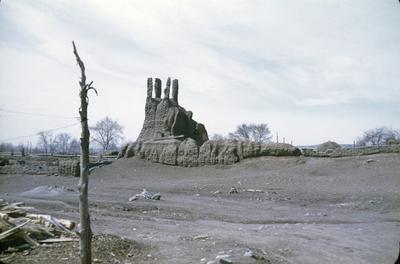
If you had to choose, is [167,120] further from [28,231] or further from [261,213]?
[28,231]

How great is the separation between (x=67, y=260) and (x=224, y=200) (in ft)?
32.6

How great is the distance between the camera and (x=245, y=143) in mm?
27688

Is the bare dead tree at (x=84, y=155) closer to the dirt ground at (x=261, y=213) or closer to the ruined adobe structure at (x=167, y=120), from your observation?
the dirt ground at (x=261, y=213)

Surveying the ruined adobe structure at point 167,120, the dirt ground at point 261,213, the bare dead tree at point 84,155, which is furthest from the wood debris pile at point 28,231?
the ruined adobe structure at point 167,120

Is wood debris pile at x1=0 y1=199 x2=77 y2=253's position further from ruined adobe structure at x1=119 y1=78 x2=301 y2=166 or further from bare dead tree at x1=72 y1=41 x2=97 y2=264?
ruined adobe structure at x1=119 y1=78 x2=301 y2=166

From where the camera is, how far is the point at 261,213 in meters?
12.1

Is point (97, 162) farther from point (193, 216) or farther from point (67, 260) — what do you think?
point (67, 260)

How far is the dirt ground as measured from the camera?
6.98m

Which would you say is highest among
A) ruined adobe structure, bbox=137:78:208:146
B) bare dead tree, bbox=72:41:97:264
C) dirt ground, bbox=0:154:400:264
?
ruined adobe structure, bbox=137:78:208:146

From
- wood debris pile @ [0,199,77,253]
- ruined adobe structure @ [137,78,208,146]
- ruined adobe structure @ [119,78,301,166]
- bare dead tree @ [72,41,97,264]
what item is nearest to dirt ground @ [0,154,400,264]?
wood debris pile @ [0,199,77,253]

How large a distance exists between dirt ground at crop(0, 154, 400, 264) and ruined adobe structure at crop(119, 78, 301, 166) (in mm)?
1656

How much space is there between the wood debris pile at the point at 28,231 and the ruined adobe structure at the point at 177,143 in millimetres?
19912

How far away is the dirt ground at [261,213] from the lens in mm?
6980

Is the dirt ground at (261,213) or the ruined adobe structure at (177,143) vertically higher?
the ruined adobe structure at (177,143)
